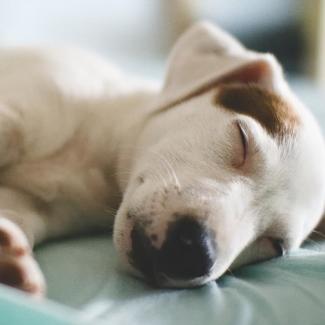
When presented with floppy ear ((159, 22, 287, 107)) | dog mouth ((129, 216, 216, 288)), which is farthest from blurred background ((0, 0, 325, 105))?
dog mouth ((129, 216, 216, 288))

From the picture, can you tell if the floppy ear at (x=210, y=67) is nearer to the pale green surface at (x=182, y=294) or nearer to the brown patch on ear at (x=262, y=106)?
the brown patch on ear at (x=262, y=106)

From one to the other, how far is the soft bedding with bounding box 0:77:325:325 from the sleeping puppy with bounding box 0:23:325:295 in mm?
41

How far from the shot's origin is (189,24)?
5641 mm

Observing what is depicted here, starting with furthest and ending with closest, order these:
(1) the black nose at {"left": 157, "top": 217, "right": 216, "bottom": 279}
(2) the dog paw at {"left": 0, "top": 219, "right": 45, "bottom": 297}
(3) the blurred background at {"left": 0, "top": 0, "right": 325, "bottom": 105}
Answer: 1. (3) the blurred background at {"left": 0, "top": 0, "right": 325, "bottom": 105}
2. (1) the black nose at {"left": 157, "top": 217, "right": 216, "bottom": 279}
3. (2) the dog paw at {"left": 0, "top": 219, "right": 45, "bottom": 297}

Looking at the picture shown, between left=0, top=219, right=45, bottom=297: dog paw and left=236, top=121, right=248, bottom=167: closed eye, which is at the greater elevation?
left=236, top=121, right=248, bottom=167: closed eye

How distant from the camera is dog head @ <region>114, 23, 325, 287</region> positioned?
1.15 meters

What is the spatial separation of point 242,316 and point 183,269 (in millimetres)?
137

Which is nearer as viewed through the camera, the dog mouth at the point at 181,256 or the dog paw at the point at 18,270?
the dog paw at the point at 18,270

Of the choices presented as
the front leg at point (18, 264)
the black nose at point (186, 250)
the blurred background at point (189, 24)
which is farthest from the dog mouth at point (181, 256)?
the blurred background at point (189, 24)

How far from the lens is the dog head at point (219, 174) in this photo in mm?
1147

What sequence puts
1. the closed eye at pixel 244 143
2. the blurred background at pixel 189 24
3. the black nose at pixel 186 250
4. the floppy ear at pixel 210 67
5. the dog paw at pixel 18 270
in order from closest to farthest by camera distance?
the dog paw at pixel 18 270 → the black nose at pixel 186 250 → the closed eye at pixel 244 143 → the floppy ear at pixel 210 67 → the blurred background at pixel 189 24

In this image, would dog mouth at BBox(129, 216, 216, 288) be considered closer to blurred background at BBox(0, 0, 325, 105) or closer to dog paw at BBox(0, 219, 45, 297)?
dog paw at BBox(0, 219, 45, 297)

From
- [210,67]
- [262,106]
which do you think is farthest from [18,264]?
[210,67]

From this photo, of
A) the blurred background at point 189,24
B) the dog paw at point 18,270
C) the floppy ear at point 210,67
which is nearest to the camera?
the dog paw at point 18,270
